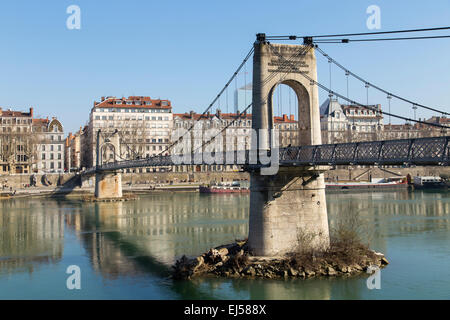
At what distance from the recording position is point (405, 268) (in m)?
20.1

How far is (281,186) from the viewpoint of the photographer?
1972 centimetres

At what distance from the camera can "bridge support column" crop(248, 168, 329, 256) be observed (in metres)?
19.6

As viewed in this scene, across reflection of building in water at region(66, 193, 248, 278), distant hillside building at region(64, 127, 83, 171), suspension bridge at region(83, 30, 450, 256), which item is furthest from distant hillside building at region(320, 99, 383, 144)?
suspension bridge at region(83, 30, 450, 256)

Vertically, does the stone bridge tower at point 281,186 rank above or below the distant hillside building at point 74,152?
below

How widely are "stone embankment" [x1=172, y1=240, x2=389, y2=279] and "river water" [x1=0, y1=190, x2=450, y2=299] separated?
1.63 feet

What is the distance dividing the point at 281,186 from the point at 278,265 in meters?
3.07

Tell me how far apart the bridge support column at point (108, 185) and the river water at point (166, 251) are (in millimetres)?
11355

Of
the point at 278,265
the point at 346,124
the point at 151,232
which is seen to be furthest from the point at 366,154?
the point at 346,124

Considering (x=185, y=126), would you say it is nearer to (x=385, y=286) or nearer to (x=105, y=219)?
(x=105, y=219)

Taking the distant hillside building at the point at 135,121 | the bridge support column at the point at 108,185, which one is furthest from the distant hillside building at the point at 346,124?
the bridge support column at the point at 108,185

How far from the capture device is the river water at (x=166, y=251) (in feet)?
57.2

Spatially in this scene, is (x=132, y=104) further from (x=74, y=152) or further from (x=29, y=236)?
(x=29, y=236)

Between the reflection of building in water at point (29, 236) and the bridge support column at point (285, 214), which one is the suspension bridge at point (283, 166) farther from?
the reflection of building in water at point (29, 236)
